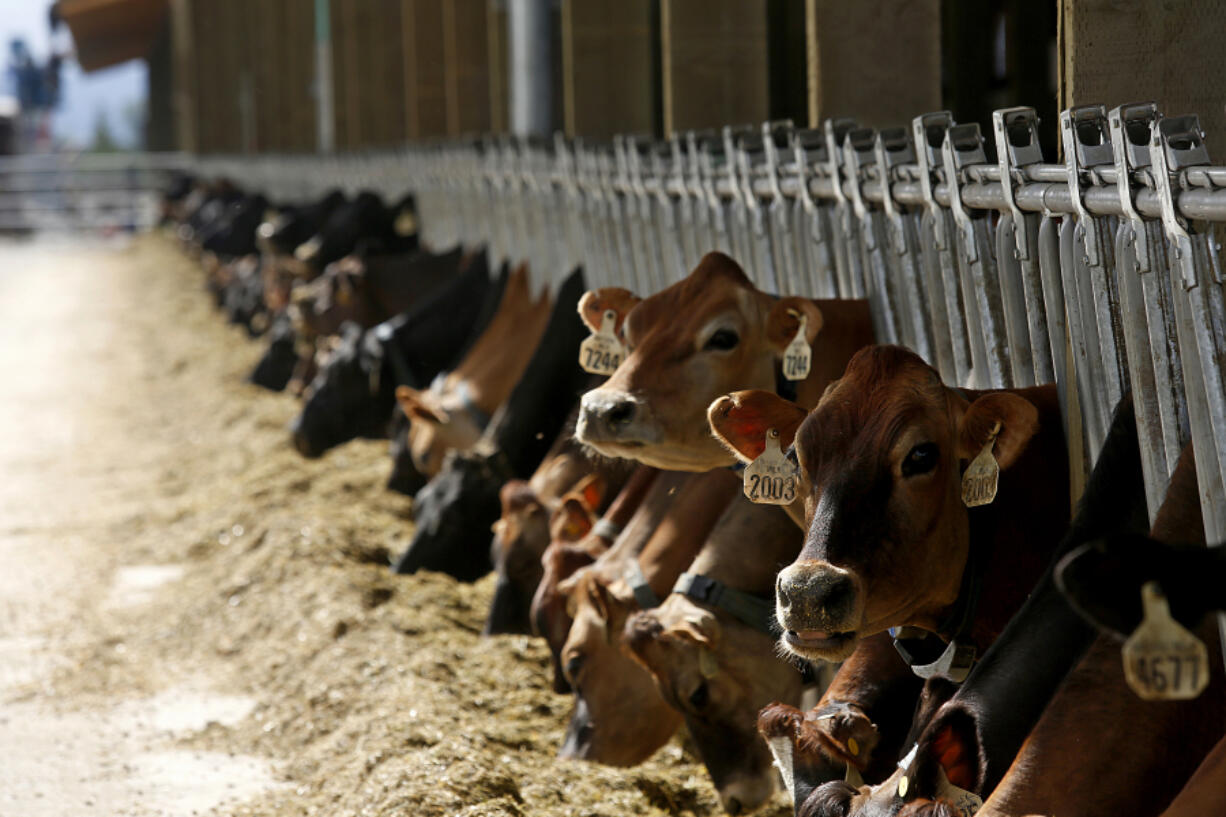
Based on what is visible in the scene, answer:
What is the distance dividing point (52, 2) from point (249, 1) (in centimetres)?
1608

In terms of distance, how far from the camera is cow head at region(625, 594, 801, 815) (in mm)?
4168

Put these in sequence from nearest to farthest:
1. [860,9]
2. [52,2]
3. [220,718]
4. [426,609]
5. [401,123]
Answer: [860,9] → [220,718] → [426,609] → [401,123] → [52,2]

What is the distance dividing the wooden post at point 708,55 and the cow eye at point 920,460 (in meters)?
4.20

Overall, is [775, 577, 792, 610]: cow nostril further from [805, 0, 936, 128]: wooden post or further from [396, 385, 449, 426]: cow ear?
[396, 385, 449, 426]: cow ear

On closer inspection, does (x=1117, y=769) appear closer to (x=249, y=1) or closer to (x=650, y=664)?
(x=650, y=664)

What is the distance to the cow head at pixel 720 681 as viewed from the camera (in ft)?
13.7

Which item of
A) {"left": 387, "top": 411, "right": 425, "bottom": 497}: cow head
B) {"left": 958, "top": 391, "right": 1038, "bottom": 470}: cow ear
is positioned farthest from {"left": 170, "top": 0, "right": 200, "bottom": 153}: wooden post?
{"left": 958, "top": 391, "right": 1038, "bottom": 470}: cow ear

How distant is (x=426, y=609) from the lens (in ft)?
21.0

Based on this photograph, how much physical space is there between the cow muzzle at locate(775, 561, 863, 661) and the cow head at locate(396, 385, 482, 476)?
455cm

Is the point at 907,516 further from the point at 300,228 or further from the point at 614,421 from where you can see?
the point at 300,228

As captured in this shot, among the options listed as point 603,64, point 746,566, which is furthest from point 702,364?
point 603,64

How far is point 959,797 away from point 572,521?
102 inches

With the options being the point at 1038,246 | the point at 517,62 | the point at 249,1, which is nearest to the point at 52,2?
the point at 249,1

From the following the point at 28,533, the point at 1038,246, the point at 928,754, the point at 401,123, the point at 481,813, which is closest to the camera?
the point at 928,754
